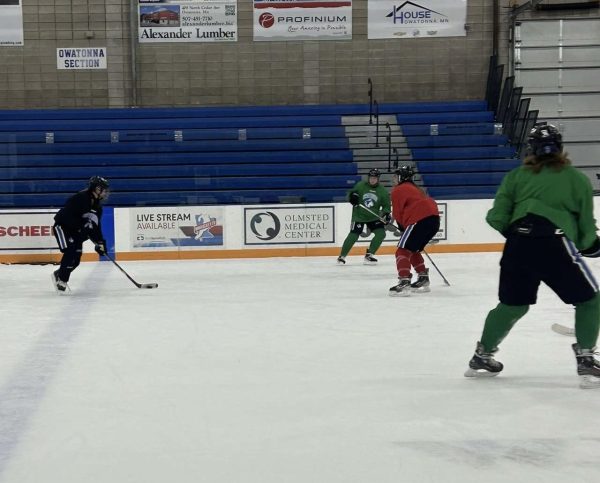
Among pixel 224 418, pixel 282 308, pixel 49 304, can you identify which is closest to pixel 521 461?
pixel 224 418

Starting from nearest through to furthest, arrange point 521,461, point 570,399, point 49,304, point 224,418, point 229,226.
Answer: point 521,461 → point 224,418 → point 570,399 → point 49,304 → point 229,226

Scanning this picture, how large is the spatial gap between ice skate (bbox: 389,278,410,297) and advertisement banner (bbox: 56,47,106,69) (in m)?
9.33

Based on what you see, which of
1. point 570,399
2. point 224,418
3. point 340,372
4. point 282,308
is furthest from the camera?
point 282,308

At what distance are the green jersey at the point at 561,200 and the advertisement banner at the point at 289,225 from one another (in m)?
7.26

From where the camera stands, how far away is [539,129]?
10.8ft

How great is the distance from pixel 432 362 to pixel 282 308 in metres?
2.10

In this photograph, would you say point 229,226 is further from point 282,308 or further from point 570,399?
point 570,399

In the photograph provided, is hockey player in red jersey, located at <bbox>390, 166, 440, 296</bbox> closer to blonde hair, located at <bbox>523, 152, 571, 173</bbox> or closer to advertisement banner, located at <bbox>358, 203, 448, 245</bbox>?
blonde hair, located at <bbox>523, 152, 571, 173</bbox>

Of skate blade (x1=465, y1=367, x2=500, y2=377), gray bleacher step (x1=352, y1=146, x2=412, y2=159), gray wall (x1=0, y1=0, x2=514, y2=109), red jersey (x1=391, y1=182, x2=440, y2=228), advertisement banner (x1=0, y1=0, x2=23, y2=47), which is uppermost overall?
advertisement banner (x1=0, y1=0, x2=23, y2=47)

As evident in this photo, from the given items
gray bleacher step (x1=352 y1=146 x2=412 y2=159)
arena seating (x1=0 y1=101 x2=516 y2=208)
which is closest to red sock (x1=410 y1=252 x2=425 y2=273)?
arena seating (x1=0 y1=101 x2=516 y2=208)

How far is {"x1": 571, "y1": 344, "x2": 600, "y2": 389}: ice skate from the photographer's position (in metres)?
3.26

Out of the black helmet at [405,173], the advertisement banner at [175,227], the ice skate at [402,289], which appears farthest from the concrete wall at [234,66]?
the ice skate at [402,289]

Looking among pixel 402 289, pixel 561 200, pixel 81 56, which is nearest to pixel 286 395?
pixel 561 200

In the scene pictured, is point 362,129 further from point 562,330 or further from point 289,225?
point 562,330
